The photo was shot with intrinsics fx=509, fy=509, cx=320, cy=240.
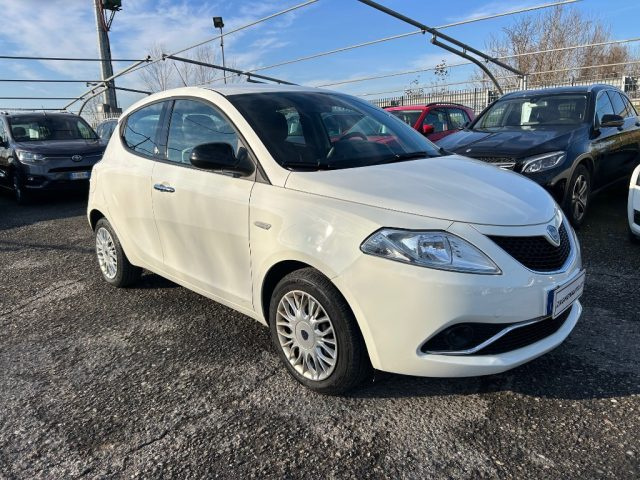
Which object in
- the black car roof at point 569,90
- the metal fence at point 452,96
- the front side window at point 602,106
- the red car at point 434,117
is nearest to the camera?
the front side window at point 602,106

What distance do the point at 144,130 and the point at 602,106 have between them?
5.59 m

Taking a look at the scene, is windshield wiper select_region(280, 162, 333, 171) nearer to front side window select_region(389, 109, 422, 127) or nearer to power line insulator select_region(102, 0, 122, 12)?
front side window select_region(389, 109, 422, 127)

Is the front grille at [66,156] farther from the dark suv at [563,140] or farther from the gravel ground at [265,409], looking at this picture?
the dark suv at [563,140]

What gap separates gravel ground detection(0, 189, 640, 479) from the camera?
2197mm

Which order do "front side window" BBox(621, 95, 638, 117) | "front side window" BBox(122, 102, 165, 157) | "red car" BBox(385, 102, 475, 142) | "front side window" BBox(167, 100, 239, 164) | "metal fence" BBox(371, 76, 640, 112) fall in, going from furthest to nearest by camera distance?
1. "metal fence" BBox(371, 76, 640, 112)
2. "red car" BBox(385, 102, 475, 142)
3. "front side window" BBox(621, 95, 638, 117)
4. "front side window" BBox(122, 102, 165, 157)
5. "front side window" BBox(167, 100, 239, 164)

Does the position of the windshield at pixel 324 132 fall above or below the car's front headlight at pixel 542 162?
Answer: above

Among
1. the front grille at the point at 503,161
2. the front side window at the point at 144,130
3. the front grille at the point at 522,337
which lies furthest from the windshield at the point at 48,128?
the front grille at the point at 522,337

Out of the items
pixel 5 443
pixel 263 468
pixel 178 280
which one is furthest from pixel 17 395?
pixel 263 468

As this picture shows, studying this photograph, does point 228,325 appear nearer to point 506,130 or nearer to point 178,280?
point 178,280

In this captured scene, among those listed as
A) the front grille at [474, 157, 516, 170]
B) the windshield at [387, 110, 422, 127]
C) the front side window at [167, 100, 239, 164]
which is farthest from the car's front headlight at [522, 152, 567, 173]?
the windshield at [387, 110, 422, 127]

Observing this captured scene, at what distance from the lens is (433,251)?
2.28 metres

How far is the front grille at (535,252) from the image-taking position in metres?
2.36

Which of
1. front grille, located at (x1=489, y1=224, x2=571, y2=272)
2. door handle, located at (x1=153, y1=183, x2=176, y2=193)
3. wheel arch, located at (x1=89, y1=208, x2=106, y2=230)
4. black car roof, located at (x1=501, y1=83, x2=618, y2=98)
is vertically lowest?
wheel arch, located at (x1=89, y1=208, x2=106, y2=230)

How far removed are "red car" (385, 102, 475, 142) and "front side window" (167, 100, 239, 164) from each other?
21.9 ft
